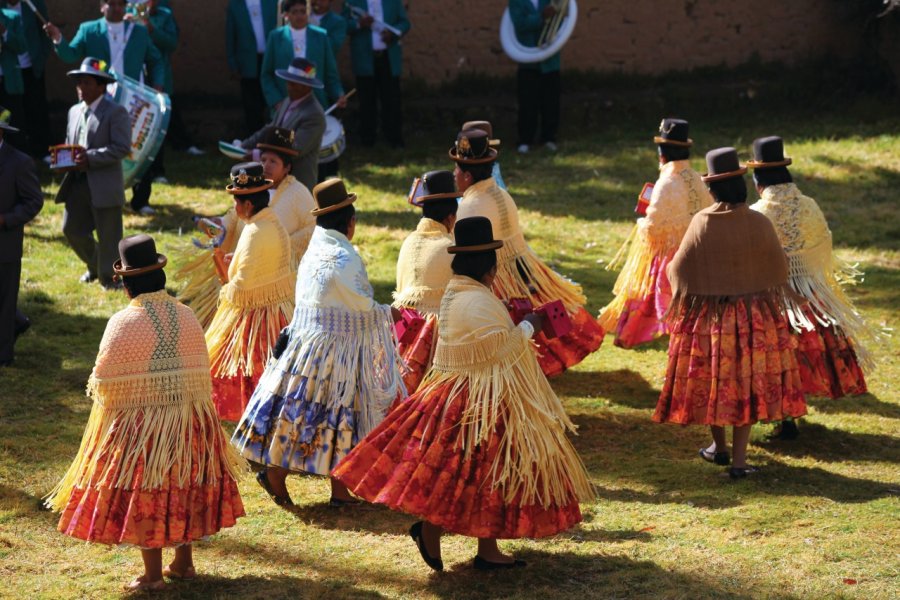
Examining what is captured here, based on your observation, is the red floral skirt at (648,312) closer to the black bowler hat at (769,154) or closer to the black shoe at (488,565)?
the black bowler hat at (769,154)

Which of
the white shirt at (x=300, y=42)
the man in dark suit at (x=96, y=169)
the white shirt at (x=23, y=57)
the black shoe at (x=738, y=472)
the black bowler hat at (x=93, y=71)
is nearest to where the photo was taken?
the black shoe at (x=738, y=472)

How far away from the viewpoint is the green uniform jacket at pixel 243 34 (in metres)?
15.2

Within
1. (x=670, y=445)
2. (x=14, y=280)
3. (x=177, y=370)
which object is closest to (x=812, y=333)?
(x=670, y=445)

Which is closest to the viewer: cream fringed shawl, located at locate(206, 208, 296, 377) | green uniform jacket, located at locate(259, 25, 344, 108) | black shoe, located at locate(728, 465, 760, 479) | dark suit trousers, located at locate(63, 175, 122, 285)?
black shoe, located at locate(728, 465, 760, 479)

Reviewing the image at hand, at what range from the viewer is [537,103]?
16.0 metres

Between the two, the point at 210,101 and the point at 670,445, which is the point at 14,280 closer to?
the point at 670,445

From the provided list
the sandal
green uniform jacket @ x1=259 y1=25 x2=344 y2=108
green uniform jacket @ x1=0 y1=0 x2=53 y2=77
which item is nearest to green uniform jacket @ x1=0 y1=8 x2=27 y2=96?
green uniform jacket @ x1=0 y1=0 x2=53 y2=77

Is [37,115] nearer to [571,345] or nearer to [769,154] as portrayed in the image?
[571,345]

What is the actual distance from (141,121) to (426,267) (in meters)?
5.22

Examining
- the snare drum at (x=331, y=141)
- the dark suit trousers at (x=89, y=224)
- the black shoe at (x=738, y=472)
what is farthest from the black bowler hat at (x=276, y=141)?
the snare drum at (x=331, y=141)

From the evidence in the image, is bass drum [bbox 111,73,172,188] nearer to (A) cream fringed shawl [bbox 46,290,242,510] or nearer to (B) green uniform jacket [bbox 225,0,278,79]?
(B) green uniform jacket [bbox 225,0,278,79]

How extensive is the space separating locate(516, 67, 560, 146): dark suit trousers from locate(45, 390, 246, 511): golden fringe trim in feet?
34.3

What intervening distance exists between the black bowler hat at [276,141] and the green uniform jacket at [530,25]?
313 inches

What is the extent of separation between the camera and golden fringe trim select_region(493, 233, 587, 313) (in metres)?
8.38
